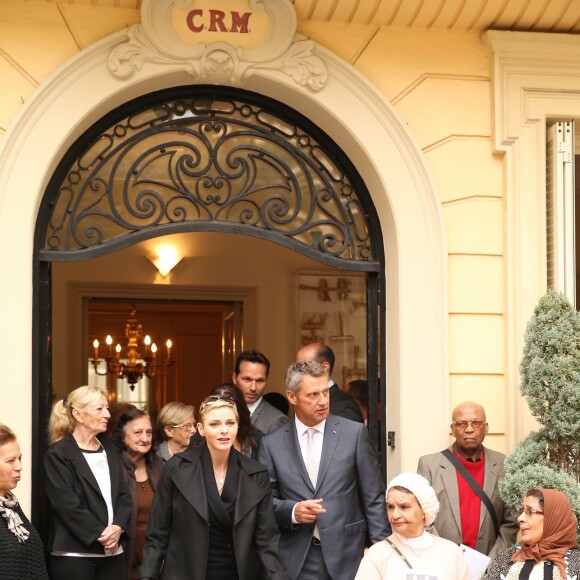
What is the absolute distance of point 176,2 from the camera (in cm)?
751

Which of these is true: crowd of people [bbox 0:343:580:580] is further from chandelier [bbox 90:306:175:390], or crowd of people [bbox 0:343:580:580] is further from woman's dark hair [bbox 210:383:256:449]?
chandelier [bbox 90:306:175:390]

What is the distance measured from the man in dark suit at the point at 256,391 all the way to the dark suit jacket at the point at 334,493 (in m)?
0.85

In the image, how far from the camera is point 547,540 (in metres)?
6.37

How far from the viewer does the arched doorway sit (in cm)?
767

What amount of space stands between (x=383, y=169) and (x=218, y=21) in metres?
1.38

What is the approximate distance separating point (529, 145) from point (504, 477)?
2166mm

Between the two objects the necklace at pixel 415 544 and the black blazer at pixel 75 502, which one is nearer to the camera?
the necklace at pixel 415 544

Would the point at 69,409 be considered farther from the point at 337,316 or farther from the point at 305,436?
the point at 337,316

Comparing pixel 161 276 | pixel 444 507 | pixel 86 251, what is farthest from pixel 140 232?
pixel 161 276

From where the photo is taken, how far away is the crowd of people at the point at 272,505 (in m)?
6.16

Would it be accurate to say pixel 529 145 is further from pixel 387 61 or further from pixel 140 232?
pixel 140 232

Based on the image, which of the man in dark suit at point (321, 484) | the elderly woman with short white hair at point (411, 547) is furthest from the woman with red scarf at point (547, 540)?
the man in dark suit at point (321, 484)

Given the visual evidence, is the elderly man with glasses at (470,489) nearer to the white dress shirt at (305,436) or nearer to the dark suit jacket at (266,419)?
the white dress shirt at (305,436)

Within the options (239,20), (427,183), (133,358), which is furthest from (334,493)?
(133,358)
